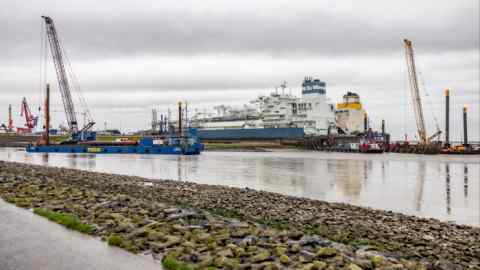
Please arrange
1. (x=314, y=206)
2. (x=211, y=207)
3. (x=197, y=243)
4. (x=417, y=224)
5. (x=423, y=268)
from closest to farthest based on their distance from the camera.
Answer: (x=423, y=268)
(x=197, y=243)
(x=417, y=224)
(x=211, y=207)
(x=314, y=206)

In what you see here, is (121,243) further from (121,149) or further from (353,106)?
(353,106)

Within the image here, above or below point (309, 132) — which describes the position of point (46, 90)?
above

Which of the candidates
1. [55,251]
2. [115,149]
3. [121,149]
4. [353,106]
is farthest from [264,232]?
[353,106]

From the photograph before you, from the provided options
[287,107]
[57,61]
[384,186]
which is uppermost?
[57,61]

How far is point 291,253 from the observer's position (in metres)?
7.24

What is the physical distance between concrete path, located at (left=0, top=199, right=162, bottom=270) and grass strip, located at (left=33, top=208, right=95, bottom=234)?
183 mm

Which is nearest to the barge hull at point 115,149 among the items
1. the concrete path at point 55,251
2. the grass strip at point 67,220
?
the grass strip at point 67,220

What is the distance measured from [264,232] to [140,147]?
207 feet

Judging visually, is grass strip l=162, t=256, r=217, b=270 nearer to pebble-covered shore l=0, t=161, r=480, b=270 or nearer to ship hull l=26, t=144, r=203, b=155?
pebble-covered shore l=0, t=161, r=480, b=270

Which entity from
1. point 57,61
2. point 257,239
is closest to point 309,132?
point 57,61

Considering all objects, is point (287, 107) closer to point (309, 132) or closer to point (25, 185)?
point (309, 132)

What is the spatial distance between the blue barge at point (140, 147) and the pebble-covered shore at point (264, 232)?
48.5 meters

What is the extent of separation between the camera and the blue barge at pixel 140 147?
2547 inches

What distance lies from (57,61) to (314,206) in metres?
75.0
